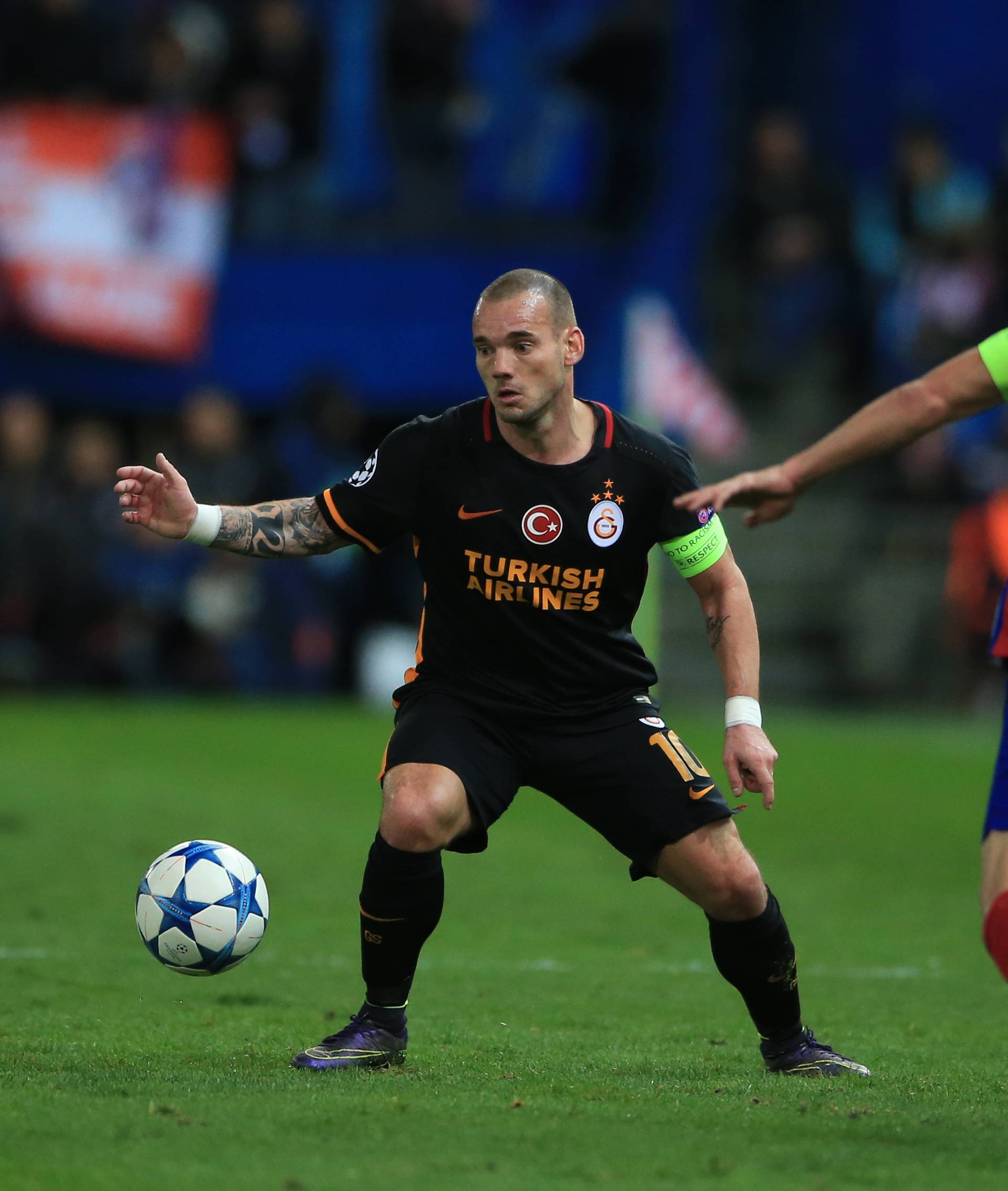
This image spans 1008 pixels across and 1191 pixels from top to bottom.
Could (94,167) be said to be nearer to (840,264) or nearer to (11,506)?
(11,506)

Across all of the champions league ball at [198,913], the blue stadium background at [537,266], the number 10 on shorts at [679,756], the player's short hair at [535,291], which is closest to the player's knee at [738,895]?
the number 10 on shorts at [679,756]

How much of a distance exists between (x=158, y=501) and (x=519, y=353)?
118cm

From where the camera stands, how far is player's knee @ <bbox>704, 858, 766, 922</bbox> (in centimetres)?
600

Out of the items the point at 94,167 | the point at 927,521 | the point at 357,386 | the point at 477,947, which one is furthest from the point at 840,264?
the point at 477,947

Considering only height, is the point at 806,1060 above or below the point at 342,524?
below

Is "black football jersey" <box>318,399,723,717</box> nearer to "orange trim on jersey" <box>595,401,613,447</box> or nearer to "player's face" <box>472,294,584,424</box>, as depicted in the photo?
"orange trim on jersey" <box>595,401,613,447</box>

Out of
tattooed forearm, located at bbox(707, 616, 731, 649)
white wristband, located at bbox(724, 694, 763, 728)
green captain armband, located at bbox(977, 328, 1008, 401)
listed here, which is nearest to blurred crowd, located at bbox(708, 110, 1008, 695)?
tattooed forearm, located at bbox(707, 616, 731, 649)

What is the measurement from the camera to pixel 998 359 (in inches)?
192

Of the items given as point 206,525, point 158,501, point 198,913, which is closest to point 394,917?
point 198,913

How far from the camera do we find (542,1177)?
15.3 feet

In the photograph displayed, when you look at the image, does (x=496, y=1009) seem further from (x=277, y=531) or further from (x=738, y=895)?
(x=277, y=531)

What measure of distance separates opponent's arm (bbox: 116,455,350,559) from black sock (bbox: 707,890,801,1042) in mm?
1659

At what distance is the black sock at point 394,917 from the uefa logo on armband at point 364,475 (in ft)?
3.52

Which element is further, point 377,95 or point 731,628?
point 377,95
